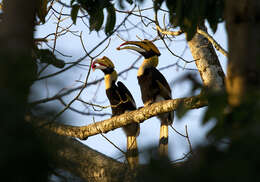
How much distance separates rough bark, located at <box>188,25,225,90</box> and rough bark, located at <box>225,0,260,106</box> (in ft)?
6.58

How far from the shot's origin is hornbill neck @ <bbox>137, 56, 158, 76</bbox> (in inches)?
183

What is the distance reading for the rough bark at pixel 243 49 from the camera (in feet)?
3.61

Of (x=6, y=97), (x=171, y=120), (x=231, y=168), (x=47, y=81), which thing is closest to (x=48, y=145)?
(x=6, y=97)

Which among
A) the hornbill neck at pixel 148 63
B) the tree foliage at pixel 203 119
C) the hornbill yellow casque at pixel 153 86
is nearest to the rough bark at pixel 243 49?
the tree foliage at pixel 203 119

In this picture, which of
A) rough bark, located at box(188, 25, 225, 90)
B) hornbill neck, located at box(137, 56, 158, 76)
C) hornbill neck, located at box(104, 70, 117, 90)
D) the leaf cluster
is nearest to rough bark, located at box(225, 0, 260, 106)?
the leaf cluster

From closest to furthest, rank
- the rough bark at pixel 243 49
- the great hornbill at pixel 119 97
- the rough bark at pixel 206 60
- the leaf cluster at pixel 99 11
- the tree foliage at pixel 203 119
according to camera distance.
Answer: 1. the tree foliage at pixel 203 119
2. the rough bark at pixel 243 49
3. the leaf cluster at pixel 99 11
4. the rough bark at pixel 206 60
5. the great hornbill at pixel 119 97

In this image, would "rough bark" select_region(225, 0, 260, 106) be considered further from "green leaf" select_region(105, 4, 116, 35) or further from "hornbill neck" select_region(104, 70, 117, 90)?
"hornbill neck" select_region(104, 70, 117, 90)

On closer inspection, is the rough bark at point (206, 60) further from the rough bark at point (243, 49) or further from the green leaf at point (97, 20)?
the rough bark at point (243, 49)

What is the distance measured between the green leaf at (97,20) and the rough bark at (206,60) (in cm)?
125

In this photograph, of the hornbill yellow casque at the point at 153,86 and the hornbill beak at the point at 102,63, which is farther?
the hornbill beak at the point at 102,63

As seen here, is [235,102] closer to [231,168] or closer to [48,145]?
[231,168]

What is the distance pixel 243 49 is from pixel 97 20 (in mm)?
1390

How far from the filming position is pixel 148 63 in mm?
4746

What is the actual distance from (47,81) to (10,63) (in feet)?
0.90
